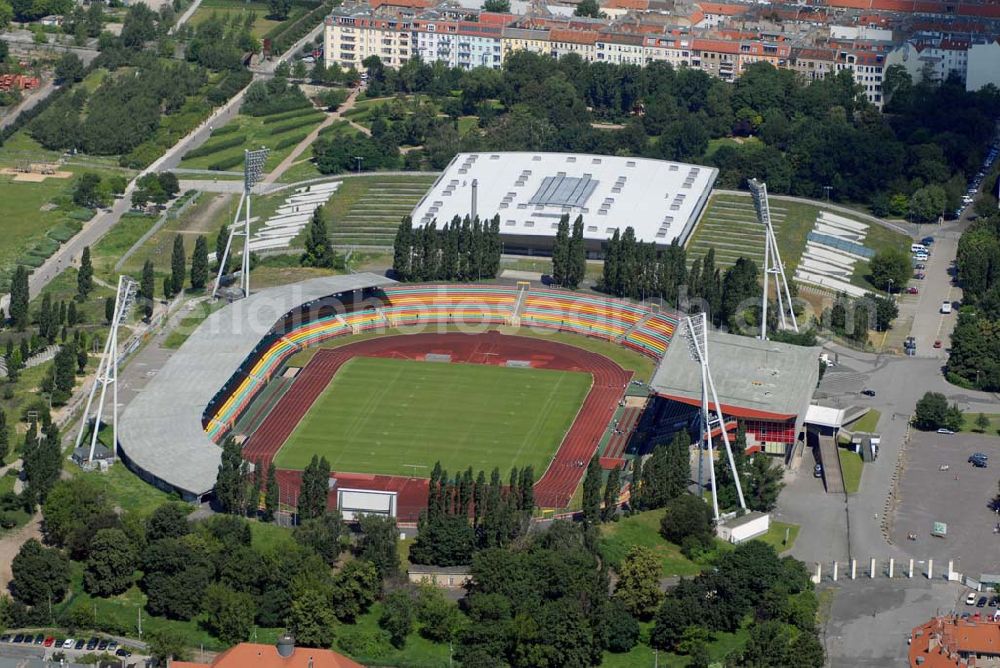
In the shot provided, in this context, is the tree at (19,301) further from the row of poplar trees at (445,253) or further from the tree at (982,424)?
the tree at (982,424)

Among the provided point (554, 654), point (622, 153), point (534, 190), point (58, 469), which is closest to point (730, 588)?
point (554, 654)

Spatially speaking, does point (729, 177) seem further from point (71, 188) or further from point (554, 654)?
point (554, 654)

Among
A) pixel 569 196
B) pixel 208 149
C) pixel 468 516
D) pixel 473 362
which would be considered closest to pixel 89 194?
pixel 208 149

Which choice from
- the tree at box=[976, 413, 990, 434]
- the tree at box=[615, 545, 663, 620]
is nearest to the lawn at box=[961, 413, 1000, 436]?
the tree at box=[976, 413, 990, 434]

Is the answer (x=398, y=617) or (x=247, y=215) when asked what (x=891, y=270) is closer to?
(x=247, y=215)

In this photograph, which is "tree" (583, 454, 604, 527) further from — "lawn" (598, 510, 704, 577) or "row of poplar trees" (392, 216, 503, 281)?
"row of poplar trees" (392, 216, 503, 281)

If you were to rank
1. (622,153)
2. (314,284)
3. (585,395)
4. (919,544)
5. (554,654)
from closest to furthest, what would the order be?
(554,654) < (919,544) < (585,395) < (314,284) < (622,153)
